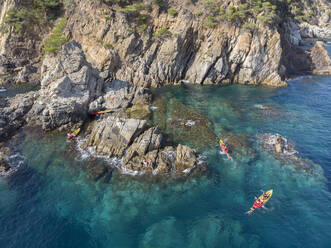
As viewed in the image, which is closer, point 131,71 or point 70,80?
point 70,80

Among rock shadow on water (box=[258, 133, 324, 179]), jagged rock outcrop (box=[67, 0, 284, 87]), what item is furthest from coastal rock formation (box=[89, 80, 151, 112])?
rock shadow on water (box=[258, 133, 324, 179])

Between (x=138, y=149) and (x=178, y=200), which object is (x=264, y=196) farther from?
(x=138, y=149)

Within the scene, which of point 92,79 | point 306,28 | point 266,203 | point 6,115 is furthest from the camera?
point 306,28

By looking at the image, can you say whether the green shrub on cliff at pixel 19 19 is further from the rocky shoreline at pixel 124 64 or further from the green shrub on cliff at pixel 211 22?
the green shrub on cliff at pixel 211 22

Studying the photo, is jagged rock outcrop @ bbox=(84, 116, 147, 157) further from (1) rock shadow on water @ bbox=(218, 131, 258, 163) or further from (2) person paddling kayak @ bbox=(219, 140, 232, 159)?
(1) rock shadow on water @ bbox=(218, 131, 258, 163)

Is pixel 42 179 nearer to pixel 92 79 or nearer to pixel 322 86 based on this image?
pixel 92 79

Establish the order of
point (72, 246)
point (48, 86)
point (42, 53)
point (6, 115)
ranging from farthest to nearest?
point (42, 53) < point (48, 86) < point (6, 115) < point (72, 246)

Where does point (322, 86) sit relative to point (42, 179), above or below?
above

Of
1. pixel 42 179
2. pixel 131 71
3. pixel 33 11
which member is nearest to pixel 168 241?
pixel 42 179
